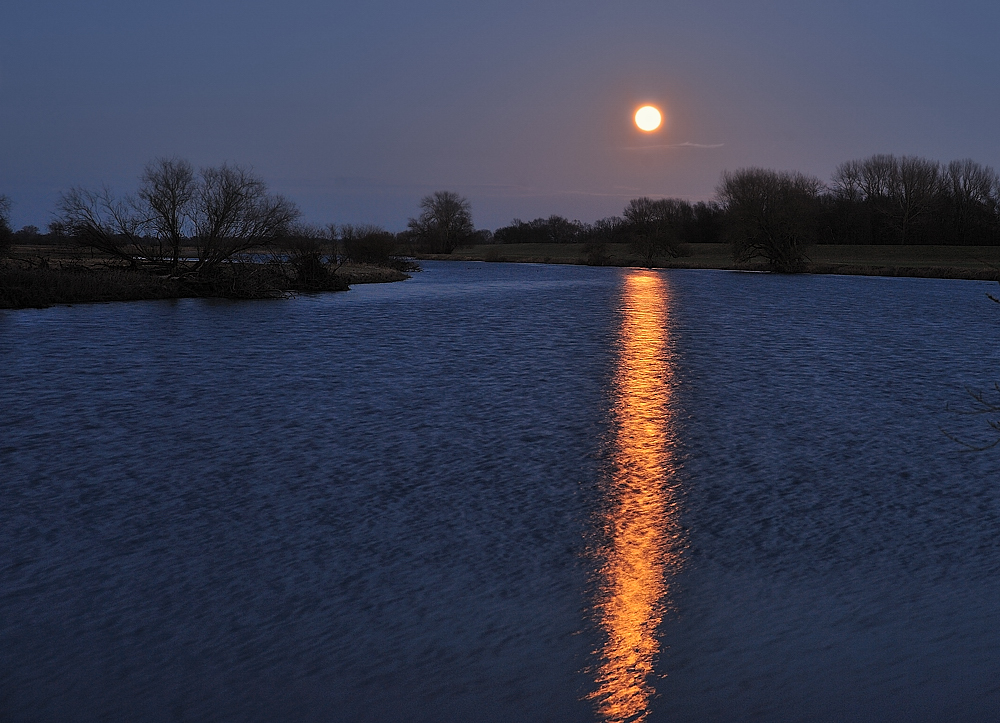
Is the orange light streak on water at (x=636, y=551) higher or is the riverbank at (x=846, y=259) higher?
the riverbank at (x=846, y=259)

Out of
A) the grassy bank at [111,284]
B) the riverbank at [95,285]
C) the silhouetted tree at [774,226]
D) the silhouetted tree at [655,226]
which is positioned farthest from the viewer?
the silhouetted tree at [655,226]

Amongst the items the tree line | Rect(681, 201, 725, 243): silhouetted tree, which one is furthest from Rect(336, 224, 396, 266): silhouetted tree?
Rect(681, 201, 725, 243): silhouetted tree

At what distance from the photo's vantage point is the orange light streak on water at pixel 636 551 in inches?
231

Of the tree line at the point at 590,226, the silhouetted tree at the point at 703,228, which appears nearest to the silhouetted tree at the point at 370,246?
the tree line at the point at 590,226

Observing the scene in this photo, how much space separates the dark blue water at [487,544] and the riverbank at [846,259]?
1897 inches

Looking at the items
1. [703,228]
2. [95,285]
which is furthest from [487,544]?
[703,228]

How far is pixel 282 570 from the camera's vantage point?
7914 mm

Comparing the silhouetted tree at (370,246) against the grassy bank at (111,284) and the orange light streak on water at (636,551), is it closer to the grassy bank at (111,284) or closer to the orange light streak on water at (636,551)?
the grassy bank at (111,284)

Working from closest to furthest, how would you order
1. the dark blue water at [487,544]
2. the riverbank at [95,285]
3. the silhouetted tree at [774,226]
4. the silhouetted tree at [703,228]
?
the dark blue water at [487,544] → the riverbank at [95,285] → the silhouetted tree at [774,226] → the silhouetted tree at [703,228]

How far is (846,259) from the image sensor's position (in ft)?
269

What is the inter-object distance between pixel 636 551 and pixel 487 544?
145cm

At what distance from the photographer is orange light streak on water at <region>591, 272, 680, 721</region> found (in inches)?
231

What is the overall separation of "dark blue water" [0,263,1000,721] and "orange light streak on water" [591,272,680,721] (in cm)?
4

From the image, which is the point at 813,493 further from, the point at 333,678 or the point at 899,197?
the point at 899,197
